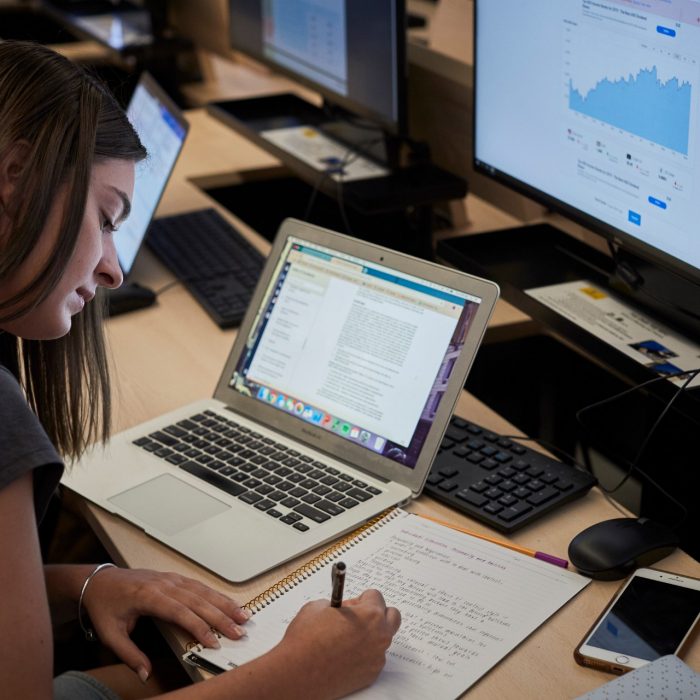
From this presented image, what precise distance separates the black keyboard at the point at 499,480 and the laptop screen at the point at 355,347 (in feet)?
0.22

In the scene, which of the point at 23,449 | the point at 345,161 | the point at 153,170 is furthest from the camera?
the point at 345,161

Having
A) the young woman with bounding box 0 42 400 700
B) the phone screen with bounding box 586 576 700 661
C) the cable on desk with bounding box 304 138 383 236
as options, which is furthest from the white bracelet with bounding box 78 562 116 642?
the cable on desk with bounding box 304 138 383 236

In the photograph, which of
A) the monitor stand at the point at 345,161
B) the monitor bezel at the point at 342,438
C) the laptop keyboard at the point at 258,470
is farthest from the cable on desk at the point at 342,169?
the laptop keyboard at the point at 258,470

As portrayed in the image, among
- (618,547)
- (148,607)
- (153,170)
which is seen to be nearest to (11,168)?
(148,607)

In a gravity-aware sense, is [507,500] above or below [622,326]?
below

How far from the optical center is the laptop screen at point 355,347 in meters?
1.13

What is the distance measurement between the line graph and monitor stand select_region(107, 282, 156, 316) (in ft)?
2.56

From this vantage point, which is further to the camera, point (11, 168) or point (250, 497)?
point (250, 497)

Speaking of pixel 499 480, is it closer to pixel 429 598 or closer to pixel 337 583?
pixel 429 598

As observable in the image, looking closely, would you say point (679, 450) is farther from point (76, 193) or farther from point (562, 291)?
point (76, 193)

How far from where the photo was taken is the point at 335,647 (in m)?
0.87

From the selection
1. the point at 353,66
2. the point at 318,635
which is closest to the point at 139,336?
the point at 353,66

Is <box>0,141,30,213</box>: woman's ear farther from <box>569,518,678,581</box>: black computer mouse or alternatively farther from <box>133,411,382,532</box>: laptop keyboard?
<box>569,518,678,581</box>: black computer mouse

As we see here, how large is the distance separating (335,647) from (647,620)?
29 centimetres
